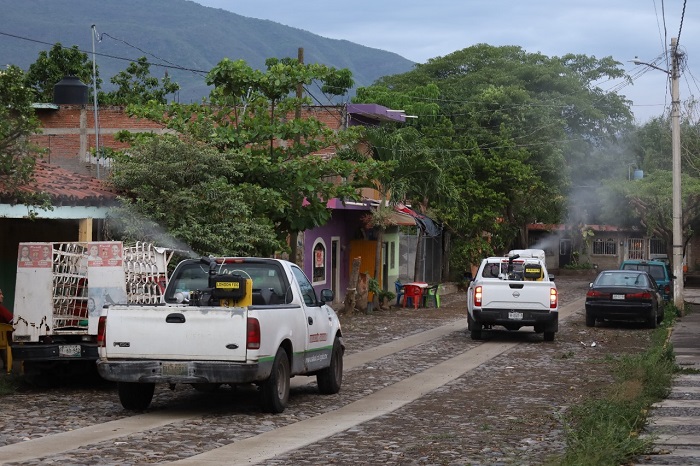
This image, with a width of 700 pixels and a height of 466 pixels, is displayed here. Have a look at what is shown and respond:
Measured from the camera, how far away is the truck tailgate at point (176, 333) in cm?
1271

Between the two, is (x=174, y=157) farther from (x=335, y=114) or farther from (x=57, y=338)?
(x=335, y=114)

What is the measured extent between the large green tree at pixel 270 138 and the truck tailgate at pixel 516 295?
3873 mm

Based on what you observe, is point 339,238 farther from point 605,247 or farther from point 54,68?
point 605,247

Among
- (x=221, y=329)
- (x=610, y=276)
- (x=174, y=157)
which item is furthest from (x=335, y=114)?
(x=221, y=329)

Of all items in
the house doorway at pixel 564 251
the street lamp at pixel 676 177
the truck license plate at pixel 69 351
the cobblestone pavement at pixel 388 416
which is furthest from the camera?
the house doorway at pixel 564 251

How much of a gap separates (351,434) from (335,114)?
1140 inches

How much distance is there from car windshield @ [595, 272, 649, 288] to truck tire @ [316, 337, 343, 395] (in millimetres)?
15694

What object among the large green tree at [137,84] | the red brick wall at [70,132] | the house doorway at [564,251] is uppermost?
the large green tree at [137,84]

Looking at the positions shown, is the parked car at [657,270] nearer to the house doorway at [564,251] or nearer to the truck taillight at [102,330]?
the truck taillight at [102,330]

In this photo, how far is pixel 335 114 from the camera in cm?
4000

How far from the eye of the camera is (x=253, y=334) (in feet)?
41.8

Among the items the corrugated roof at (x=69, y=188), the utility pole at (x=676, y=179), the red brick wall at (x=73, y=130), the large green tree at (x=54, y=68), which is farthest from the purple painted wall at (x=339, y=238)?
the large green tree at (x=54, y=68)

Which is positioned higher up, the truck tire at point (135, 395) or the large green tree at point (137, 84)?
the large green tree at point (137, 84)

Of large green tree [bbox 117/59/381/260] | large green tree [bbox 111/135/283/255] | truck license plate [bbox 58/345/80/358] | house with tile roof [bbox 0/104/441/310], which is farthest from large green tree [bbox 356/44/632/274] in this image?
truck license plate [bbox 58/345/80/358]
